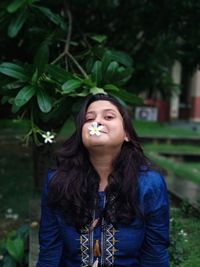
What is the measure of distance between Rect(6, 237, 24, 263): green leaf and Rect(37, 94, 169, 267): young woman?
50.9 inches

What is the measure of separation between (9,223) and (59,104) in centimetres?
230

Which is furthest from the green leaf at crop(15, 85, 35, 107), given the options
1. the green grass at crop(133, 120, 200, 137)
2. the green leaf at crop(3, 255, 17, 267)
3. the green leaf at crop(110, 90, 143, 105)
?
the green grass at crop(133, 120, 200, 137)

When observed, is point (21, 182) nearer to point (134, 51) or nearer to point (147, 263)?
point (134, 51)

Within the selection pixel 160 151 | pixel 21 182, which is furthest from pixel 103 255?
pixel 160 151

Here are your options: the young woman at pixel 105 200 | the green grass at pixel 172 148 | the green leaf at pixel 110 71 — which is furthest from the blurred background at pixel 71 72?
the green grass at pixel 172 148

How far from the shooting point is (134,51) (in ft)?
20.6

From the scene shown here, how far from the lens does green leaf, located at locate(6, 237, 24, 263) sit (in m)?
3.73

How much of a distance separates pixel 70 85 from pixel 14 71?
39 centimetres

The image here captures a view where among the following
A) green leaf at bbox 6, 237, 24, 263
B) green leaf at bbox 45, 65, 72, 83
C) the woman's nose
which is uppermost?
green leaf at bbox 45, 65, 72, 83

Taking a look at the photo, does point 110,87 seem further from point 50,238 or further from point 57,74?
point 50,238

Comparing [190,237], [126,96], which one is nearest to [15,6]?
[126,96]

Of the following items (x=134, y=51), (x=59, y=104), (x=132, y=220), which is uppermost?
(x=134, y=51)

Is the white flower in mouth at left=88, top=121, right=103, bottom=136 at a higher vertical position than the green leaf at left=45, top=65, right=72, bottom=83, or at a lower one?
lower

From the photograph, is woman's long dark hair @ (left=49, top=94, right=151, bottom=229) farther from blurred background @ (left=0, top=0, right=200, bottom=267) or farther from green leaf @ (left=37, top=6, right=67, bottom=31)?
green leaf @ (left=37, top=6, right=67, bottom=31)
